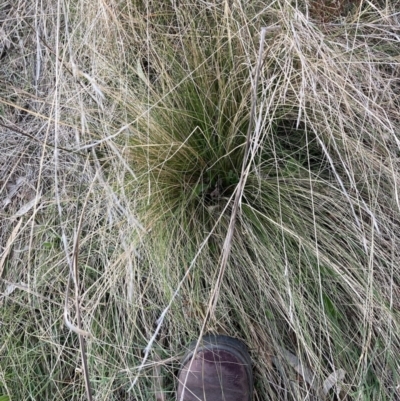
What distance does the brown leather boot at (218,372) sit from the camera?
108cm

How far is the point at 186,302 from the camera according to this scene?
3.59ft

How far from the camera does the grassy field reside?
1051 millimetres

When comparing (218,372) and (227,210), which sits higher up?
(227,210)

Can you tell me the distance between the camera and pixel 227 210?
44.4 inches

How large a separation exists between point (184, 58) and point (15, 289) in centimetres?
68

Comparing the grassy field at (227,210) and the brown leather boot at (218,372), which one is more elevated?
the grassy field at (227,210)

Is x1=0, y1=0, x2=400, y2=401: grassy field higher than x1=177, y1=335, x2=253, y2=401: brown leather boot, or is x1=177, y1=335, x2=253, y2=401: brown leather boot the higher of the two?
x1=0, y1=0, x2=400, y2=401: grassy field

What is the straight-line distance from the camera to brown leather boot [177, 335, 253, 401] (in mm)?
1082

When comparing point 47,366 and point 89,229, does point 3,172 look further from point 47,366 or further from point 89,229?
point 47,366

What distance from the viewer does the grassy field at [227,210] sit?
3.45 ft

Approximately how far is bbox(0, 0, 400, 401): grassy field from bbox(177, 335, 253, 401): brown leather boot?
0.03m

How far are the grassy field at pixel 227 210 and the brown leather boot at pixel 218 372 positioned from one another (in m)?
0.03

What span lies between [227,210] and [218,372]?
1.17 feet

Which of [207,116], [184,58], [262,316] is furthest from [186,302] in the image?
[184,58]
